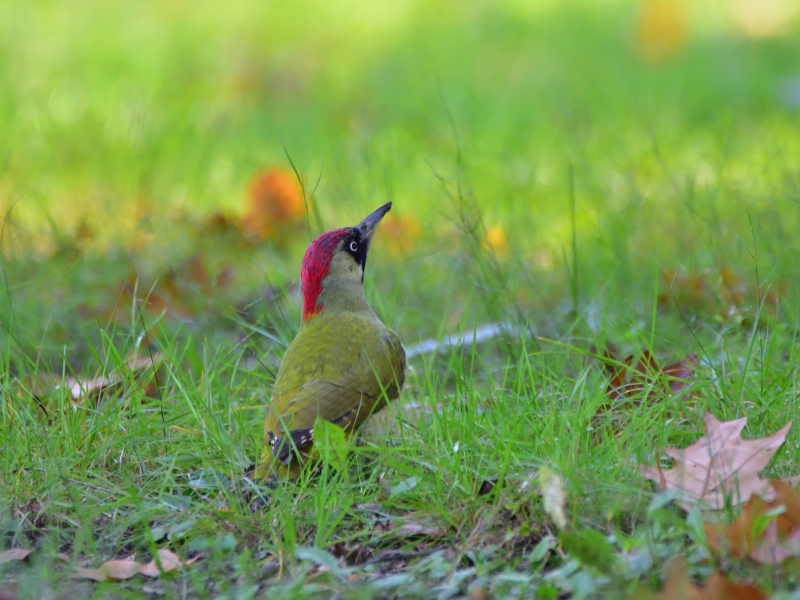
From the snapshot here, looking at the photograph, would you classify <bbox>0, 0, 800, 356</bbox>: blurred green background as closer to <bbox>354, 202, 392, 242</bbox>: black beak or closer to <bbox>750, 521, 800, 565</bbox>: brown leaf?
<bbox>354, 202, 392, 242</bbox>: black beak

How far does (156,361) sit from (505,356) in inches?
50.4

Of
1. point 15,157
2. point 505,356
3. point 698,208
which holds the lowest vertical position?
point 505,356

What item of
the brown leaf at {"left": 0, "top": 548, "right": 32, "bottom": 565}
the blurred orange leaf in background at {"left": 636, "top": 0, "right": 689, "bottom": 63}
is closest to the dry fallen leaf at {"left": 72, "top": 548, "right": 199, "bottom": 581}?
the brown leaf at {"left": 0, "top": 548, "right": 32, "bottom": 565}

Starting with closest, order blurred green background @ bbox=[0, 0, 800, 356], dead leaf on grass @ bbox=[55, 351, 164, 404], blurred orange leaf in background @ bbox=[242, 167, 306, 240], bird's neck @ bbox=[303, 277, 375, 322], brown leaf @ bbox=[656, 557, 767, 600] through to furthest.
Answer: brown leaf @ bbox=[656, 557, 767, 600], dead leaf on grass @ bbox=[55, 351, 164, 404], bird's neck @ bbox=[303, 277, 375, 322], blurred green background @ bbox=[0, 0, 800, 356], blurred orange leaf in background @ bbox=[242, 167, 306, 240]

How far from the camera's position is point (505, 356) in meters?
3.72

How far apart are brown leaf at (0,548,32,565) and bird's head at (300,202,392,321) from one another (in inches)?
53.6

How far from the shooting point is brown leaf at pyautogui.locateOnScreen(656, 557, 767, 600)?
1787mm

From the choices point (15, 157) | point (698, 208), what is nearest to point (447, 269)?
point (698, 208)

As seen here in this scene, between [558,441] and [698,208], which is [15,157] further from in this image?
[558,441]

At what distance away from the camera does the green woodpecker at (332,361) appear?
9.27 feet

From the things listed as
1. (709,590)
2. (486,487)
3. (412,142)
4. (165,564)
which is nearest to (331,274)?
(486,487)

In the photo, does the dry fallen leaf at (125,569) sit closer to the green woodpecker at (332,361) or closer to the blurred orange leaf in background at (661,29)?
the green woodpecker at (332,361)

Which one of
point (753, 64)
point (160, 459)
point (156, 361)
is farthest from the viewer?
point (753, 64)

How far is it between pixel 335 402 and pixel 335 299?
2.07 feet
